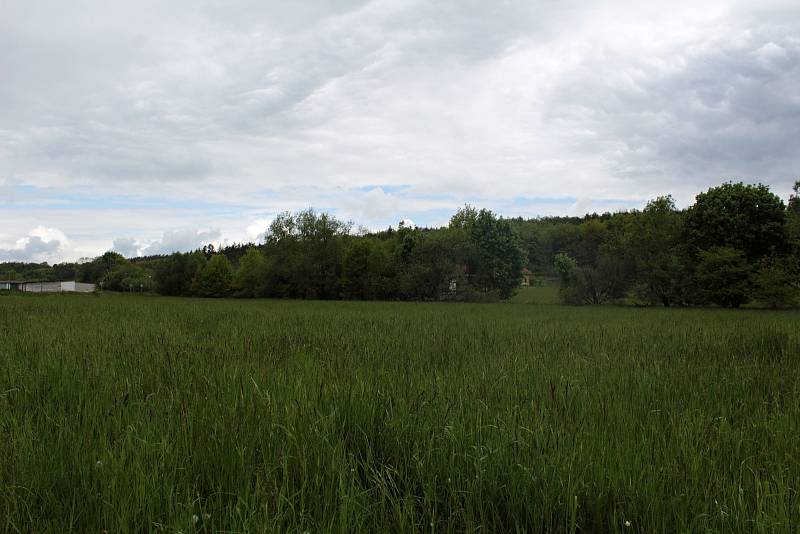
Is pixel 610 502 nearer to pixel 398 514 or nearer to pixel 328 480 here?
pixel 398 514

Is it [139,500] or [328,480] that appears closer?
[139,500]

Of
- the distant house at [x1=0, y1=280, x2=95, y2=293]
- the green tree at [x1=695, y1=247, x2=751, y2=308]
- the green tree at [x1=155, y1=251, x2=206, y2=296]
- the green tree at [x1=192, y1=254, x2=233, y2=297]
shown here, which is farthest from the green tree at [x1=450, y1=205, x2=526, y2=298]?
the distant house at [x1=0, y1=280, x2=95, y2=293]

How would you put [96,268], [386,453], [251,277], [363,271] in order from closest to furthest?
[386,453] < [363,271] < [251,277] < [96,268]

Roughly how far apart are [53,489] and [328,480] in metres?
1.39

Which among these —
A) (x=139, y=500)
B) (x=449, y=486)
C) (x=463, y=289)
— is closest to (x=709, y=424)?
(x=449, y=486)

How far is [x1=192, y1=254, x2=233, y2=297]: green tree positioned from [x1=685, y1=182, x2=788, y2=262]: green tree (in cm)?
7486

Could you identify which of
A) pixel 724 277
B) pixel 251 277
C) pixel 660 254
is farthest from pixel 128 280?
pixel 724 277

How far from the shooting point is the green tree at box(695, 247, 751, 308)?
3519 centimetres

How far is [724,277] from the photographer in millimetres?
35875

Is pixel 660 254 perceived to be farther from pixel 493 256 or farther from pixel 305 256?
pixel 305 256

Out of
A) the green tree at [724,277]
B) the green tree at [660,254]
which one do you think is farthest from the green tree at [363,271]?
the green tree at [724,277]

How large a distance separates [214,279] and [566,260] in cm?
6391

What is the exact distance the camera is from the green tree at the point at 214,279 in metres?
85.3

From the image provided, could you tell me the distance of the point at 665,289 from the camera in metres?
41.2
